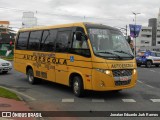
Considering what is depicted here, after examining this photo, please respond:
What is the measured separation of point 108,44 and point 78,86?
189 cm

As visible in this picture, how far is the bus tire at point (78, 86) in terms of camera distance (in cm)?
1249

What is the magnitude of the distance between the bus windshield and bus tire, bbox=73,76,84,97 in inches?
52.0

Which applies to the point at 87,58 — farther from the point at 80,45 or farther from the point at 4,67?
the point at 4,67

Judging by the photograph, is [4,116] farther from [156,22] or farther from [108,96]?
[156,22]

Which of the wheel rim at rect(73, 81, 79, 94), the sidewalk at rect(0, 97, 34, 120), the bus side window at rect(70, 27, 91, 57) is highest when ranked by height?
the bus side window at rect(70, 27, 91, 57)

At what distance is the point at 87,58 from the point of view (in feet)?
39.9

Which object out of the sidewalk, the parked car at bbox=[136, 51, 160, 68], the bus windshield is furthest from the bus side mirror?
the parked car at bbox=[136, 51, 160, 68]

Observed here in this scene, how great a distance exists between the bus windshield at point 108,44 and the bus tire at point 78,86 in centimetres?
132

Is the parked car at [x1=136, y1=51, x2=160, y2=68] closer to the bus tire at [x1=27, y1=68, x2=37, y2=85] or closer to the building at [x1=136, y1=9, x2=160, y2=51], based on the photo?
the bus tire at [x1=27, y1=68, x2=37, y2=85]

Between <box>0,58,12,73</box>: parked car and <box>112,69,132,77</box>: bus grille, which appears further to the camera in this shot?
<box>0,58,12,73</box>: parked car

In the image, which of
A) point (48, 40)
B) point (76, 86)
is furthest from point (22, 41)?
point (76, 86)

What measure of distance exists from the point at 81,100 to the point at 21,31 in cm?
748

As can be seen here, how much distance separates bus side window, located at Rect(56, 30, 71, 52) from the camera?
13492 millimetres

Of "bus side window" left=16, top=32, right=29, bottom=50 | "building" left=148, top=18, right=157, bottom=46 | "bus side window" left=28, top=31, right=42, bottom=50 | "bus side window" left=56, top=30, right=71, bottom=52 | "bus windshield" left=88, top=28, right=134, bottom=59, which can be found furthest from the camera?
"building" left=148, top=18, right=157, bottom=46
